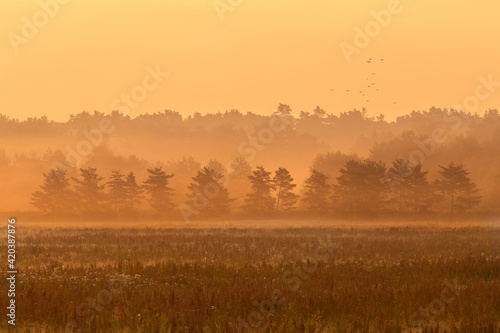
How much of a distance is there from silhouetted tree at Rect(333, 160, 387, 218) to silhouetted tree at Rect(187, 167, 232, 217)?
16.1 metres

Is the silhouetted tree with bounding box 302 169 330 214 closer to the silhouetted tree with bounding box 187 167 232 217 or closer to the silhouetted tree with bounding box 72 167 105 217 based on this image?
the silhouetted tree with bounding box 187 167 232 217

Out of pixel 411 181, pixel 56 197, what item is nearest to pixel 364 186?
pixel 411 181

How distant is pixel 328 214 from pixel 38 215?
40.5 metres

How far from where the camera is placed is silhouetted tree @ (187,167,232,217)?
279 feet

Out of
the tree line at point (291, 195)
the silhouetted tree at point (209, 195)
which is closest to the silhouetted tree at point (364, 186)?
the tree line at point (291, 195)

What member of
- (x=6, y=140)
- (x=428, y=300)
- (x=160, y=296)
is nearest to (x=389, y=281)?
(x=428, y=300)

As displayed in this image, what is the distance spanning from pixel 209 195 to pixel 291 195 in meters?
11.3

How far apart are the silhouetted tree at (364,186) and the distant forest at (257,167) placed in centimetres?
14

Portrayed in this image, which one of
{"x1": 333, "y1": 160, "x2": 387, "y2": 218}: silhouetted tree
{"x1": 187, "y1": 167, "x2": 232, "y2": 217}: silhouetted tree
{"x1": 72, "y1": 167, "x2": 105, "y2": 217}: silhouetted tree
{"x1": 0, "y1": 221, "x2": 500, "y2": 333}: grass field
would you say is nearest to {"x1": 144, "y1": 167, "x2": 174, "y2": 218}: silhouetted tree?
{"x1": 187, "y1": 167, "x2": 232, "y2": 217}: silhouetted tree

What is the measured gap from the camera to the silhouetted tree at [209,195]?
8494cm

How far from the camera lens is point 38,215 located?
8975cm

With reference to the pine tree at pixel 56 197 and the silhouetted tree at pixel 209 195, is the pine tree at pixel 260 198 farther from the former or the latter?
the pine tree at pixel 56 197

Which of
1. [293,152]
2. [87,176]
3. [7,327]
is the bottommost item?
[7,327]

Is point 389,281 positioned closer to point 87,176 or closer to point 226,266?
point 226,266
